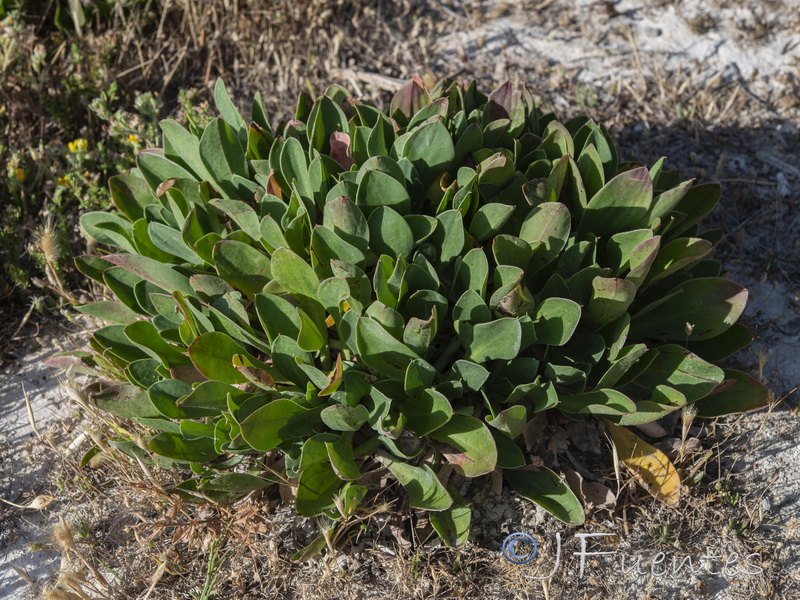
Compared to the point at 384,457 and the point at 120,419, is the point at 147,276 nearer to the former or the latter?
the point at 120,419

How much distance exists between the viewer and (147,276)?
2.55 meters

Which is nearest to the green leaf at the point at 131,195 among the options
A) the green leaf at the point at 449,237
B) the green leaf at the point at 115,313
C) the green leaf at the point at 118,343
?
the green leaf at the point at 115,313

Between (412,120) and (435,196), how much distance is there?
284 millimetres

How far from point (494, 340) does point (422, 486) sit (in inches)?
19.6

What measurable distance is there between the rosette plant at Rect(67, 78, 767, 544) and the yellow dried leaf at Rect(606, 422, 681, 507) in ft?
0.62

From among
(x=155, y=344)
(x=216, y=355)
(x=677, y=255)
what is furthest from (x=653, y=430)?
(x=155, y=344)

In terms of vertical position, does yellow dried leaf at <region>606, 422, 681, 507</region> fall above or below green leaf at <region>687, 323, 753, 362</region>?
below

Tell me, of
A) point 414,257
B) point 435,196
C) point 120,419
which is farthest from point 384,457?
point 120,419

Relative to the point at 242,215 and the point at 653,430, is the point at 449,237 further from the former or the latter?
the point at 653,430

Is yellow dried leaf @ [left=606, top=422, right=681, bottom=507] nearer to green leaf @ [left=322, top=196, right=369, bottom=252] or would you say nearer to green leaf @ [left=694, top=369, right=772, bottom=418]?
green leaf @ [left=694, top=369, right=772, bottom=418]

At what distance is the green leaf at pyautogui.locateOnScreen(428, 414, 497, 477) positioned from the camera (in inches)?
87.8

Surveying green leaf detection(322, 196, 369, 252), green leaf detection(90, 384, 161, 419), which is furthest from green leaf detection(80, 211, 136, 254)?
green leaf detection(322, 196, 369, 252)

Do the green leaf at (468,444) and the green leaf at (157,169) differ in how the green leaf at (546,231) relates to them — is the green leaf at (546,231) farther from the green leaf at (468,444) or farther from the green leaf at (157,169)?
the green leaf at (157,169)

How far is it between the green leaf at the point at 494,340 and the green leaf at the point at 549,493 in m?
0.46
